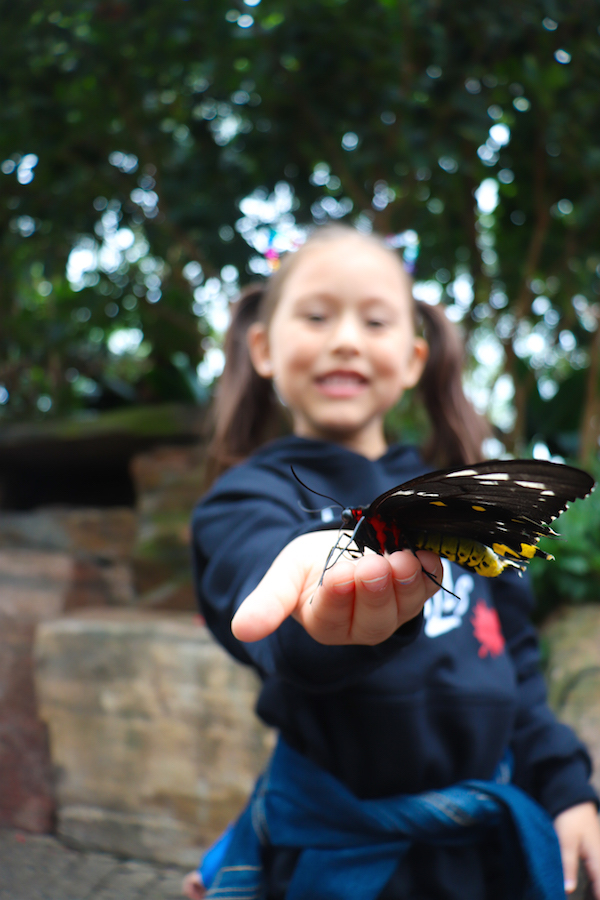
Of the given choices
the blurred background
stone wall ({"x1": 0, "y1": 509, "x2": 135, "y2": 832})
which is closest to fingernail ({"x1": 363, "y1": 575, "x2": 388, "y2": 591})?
the blurred background

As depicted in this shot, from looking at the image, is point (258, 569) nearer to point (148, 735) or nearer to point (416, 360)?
point (416, 360)

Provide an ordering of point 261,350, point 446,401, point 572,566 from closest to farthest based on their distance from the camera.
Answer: point 261,350 < point 446,401 < point 572,566

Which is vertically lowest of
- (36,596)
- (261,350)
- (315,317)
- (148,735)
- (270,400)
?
(36,596)

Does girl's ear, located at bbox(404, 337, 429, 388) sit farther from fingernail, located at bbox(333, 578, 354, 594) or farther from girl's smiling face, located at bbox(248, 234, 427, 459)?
fingernail, located at bbox(333, 578, 354, 594)

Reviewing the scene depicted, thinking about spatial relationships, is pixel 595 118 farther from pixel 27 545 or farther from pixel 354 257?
pixel 27 545

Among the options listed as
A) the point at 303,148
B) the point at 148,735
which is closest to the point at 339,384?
the point at 148,735

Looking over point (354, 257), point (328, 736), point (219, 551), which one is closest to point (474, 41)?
point (354, 257)
